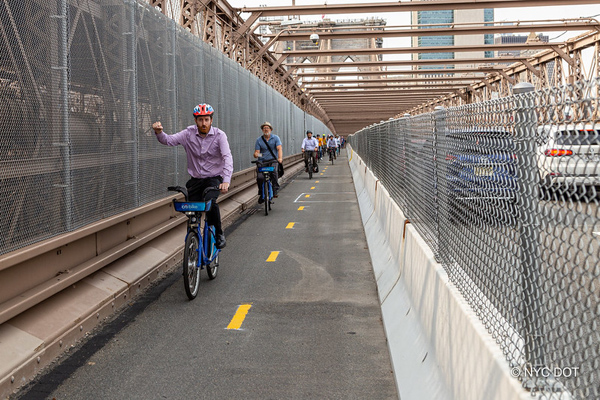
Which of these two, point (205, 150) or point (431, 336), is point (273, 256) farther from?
point (431, 336)

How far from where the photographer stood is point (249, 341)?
5.85 metres

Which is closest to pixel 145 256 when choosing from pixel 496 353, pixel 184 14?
pixel 496 353

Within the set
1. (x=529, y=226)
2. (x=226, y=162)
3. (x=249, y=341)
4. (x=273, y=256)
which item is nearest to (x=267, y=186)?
(x=273, y=256)

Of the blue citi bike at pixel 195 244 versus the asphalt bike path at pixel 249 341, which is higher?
the blue citi bike at pixel 195 244

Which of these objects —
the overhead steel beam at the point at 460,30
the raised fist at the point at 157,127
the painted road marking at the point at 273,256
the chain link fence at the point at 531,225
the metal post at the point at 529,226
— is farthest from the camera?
the overhead steel beam at the point at 460,30

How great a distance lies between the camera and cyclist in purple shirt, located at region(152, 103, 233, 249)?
27.5ft

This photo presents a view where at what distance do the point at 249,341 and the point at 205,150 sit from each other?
3277mm

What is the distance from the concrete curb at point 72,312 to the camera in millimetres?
4895

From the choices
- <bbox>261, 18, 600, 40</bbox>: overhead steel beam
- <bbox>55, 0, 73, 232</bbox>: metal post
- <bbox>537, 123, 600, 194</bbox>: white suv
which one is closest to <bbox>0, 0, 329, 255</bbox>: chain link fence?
<bbox>55, 0, 73, 232</bbox>: metal post

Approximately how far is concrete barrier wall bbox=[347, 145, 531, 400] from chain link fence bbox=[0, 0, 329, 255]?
3237 mm

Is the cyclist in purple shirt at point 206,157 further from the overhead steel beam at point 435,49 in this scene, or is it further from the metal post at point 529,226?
the overhead steel beam at point 435,49

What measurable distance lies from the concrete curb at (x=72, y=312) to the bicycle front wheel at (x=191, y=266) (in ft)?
2.33

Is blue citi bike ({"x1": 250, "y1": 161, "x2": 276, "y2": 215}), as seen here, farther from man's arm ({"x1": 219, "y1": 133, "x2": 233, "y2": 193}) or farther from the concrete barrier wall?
the concrete barrier wall

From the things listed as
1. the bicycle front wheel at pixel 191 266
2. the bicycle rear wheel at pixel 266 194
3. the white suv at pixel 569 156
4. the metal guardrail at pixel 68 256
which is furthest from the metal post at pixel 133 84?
the bicycle rear wheel at pixel 266 194
